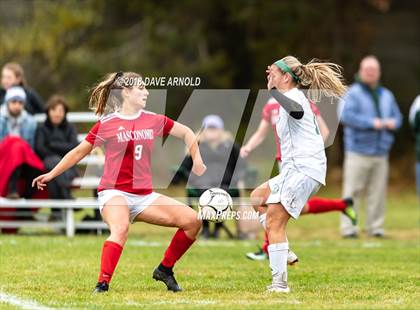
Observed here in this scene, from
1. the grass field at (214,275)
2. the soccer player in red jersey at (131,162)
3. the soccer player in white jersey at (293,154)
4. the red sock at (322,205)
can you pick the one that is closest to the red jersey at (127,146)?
the soccer player in red jersey at (131,162)

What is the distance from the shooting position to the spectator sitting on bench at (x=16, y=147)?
12.3m

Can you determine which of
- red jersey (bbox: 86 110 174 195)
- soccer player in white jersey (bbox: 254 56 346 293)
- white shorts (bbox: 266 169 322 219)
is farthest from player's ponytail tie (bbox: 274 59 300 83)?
red jersey (bbox: 86 110 174 195)

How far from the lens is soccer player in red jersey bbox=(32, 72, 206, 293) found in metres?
7.48

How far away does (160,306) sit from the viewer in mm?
6598

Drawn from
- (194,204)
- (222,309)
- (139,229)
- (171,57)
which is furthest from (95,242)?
(171,57)

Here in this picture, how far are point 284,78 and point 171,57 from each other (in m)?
15.7

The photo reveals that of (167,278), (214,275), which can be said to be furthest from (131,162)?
(214,275)

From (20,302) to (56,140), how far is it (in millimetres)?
5939

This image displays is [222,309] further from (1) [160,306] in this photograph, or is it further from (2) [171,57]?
(2) [171,57]

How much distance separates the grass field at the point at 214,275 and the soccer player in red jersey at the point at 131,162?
0.49 metres

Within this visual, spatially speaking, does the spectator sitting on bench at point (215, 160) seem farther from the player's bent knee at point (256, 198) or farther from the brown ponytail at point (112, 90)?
the brown ponytail at point (112, 90)

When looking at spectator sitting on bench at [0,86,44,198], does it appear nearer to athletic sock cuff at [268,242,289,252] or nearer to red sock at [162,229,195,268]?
red sock at [162,229,195,268]

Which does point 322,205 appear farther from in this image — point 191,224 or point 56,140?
point 56,140

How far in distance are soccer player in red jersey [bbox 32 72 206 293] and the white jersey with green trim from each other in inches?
27.1
